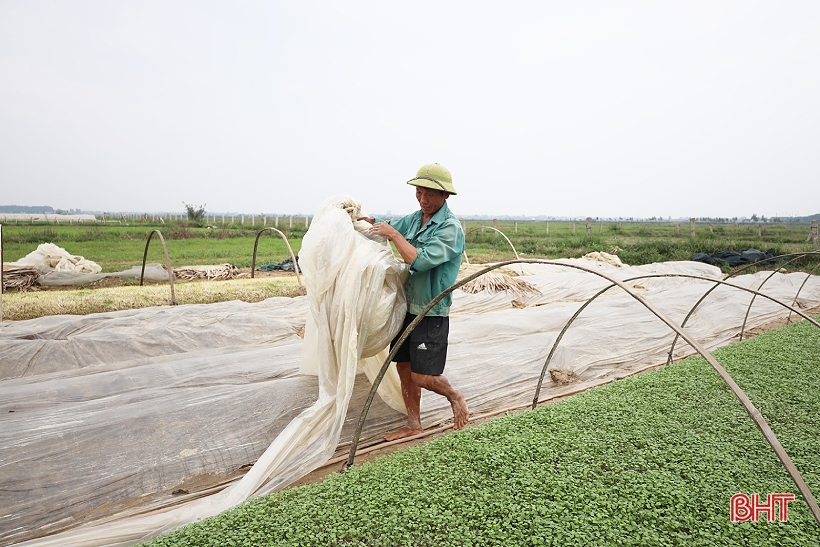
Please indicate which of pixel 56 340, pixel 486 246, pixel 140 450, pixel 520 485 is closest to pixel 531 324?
pixel 520 485

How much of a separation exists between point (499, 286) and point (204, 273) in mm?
6567

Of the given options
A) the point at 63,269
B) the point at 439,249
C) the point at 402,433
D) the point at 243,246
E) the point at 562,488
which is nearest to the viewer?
the point at 562,488

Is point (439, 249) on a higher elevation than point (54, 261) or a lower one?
higher

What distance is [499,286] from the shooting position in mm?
8352

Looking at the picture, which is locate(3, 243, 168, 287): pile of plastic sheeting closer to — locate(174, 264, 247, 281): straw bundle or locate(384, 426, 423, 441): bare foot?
locate(174, 264, 247, 281): straw bundle

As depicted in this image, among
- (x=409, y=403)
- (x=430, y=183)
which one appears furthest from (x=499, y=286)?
(x=430, y=183)

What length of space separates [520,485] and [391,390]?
146 centimetres

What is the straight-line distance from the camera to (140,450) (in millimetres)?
2793

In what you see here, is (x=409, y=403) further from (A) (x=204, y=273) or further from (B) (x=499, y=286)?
(A) (x=204, y=273)

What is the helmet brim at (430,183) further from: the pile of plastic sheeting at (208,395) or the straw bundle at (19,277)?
the straw bundle at (19,277)

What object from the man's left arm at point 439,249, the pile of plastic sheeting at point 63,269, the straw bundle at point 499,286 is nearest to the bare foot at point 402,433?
the man's left arm at point 439,249

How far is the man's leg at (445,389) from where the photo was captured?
313 cm

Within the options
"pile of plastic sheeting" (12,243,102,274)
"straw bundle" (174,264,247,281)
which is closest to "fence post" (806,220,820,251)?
"straw bundle" (174,264,247,281)

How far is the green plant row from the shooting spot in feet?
6.74
